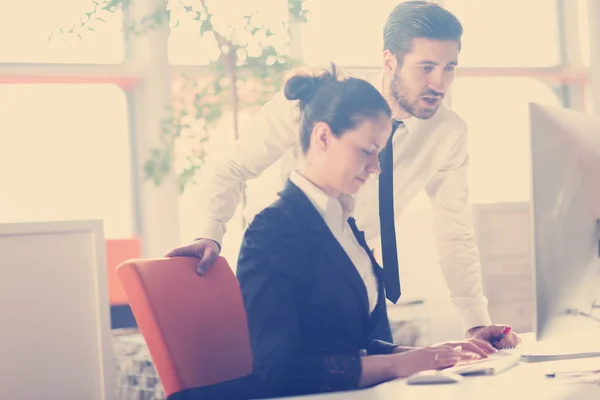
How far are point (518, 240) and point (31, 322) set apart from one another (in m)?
2.47

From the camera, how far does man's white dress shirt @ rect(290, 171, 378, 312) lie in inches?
85.7

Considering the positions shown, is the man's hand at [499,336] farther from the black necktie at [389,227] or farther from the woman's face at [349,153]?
the woman's face at [349,153]

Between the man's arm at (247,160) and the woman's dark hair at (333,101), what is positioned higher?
the woman's dark hair at (333,101)

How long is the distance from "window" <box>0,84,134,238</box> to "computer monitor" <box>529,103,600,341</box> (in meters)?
2.60

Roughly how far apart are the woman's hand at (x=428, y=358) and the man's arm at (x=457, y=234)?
2.25 ft

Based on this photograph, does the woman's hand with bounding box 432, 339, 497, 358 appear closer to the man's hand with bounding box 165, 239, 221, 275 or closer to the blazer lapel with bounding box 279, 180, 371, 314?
the blazer lapel with bounding box 279, 180, 371, 314

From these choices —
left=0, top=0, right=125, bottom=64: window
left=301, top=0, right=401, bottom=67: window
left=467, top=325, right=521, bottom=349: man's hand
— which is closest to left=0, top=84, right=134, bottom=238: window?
left=0, top=0, right=125, bottom=64: window

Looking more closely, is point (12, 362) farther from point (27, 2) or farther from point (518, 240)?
point (518, 240)

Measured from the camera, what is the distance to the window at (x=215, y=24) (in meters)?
3.23

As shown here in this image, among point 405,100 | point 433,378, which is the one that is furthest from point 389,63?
point 433,378

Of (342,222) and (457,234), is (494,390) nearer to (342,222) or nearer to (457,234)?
(342,222)

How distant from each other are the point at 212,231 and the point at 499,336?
74 centimetres

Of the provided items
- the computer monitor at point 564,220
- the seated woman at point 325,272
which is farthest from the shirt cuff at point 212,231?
the computer monitor at point 564,220

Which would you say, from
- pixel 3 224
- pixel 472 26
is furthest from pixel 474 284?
pixel 472 26
